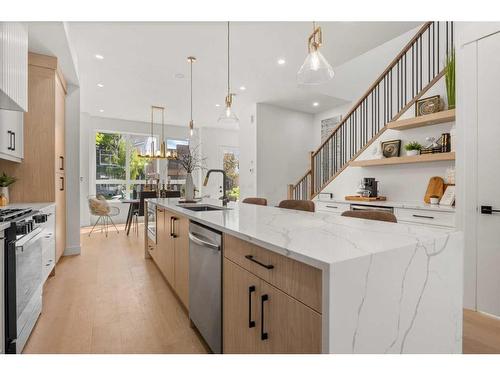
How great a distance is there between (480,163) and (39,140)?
4611mm

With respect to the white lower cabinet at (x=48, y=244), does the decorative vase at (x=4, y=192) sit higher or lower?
higher

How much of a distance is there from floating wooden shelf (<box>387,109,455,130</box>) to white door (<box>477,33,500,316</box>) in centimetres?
82

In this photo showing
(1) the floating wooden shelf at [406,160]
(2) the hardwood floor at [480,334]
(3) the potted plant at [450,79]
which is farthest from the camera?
(1) the floating wooden shelf at [406,160]

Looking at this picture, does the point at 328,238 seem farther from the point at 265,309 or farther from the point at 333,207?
the point at 333,207

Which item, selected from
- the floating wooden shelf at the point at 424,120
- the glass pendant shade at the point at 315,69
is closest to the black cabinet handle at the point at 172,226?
the glass pendant shade at the point at 315,69

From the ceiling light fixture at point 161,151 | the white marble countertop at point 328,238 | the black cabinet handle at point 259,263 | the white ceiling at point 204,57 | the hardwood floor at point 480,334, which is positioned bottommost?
the hardwood floor at point 480,334

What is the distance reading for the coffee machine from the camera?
387 centimetres

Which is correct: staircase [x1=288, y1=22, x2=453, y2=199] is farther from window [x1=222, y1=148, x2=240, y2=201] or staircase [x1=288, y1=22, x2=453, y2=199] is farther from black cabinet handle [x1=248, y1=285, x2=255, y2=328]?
window [x1=222, y1=148, x2=240, y2=201]

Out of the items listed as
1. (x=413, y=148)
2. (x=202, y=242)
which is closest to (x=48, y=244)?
(x=202, y=242)

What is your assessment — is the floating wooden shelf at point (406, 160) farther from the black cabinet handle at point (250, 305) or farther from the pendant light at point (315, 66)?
the black cabinet handle at point (250, 305)

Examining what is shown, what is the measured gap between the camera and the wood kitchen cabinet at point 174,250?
2236 millimetres

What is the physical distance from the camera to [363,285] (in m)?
0.90

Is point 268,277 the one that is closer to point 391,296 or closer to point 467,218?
point 391,296

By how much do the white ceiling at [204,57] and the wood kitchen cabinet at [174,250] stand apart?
7.46ft
